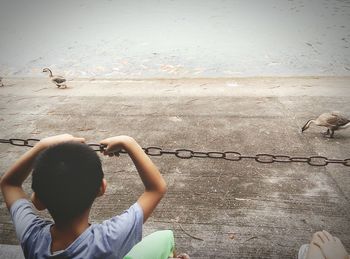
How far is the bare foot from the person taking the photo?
5.06 feet

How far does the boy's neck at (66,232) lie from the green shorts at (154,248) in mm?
285

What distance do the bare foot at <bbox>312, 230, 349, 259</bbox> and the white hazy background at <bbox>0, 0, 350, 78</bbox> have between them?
6.05m

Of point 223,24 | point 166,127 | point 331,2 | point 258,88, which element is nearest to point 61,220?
point 166,127

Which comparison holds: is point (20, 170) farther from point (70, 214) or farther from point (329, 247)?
point (329, 247)

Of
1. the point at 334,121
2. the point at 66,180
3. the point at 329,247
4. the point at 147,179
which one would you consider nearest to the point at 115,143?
the point at 147,179

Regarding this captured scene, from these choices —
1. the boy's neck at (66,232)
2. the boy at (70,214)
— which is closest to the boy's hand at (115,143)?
the boy at (70,214)

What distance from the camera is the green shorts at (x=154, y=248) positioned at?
138 cm

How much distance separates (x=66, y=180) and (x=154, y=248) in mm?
605

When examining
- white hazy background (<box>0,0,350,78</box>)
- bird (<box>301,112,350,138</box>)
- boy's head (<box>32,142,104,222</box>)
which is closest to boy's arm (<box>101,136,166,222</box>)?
boy's head (<box>32,142,104,222</box>)

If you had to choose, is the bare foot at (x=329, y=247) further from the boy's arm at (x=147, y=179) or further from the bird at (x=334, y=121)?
the bird at (x=334, y=121)

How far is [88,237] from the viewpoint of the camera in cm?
117

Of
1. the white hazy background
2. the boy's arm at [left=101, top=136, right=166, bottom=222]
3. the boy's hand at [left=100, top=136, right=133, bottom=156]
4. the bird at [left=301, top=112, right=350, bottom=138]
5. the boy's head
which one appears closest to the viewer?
the boy's head

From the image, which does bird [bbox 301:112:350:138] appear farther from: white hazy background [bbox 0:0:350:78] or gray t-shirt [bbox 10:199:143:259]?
white hazy background [bbox 0:0:350:78]

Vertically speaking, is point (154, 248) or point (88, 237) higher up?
point (88, 237)
